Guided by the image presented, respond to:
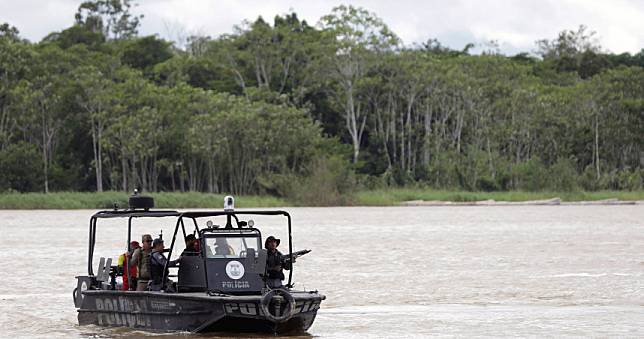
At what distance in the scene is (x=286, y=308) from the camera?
1727cm

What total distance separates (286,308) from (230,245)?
1.39 metres

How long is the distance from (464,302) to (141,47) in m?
68.8

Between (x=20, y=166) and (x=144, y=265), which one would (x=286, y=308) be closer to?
(x=144, y=265)

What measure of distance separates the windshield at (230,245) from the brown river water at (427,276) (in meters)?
1.23

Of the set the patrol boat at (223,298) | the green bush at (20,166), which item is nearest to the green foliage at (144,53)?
the green bush at (20,166)

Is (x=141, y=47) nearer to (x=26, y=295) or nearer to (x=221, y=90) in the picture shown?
(x=221, y=90)

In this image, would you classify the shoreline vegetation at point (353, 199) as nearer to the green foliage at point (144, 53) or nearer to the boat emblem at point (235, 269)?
the green foliage at point (144, 53)

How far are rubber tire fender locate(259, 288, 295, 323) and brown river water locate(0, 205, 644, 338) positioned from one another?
1253 millimetres

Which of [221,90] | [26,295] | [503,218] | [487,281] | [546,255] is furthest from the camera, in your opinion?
[221,90]

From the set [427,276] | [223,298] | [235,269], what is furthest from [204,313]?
[427,276]

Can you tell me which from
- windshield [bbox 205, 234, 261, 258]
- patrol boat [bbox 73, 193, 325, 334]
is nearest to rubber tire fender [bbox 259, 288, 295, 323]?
patrol boat [bbox 73, 193, 325, 334]

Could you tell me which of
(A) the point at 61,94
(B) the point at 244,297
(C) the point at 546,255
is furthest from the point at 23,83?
(B) the point at 244,297

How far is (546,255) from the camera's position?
36.0m

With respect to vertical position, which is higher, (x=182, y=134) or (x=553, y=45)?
(x=553, y=45)
